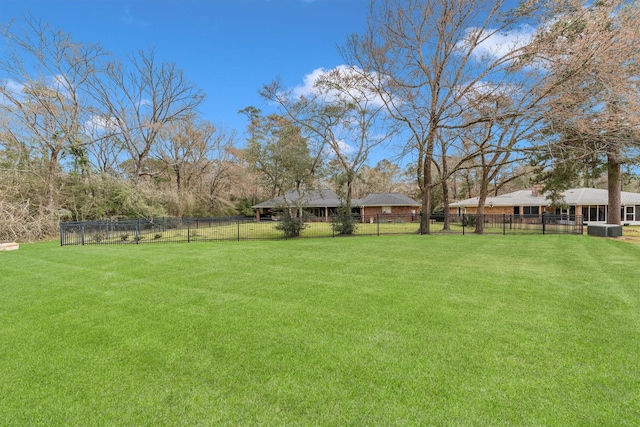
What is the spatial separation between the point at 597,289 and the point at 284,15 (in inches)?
607

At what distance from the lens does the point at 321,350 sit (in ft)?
10.6

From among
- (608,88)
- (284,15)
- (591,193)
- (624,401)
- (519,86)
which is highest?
(284,15)

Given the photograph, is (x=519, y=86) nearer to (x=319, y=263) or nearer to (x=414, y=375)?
(x=319, y=263)

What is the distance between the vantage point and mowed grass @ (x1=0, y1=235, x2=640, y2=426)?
2309 mm

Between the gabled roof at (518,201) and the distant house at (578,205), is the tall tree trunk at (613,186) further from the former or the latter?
the gabled roof at (518,201)

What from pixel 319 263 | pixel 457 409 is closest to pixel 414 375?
pixel 457 409

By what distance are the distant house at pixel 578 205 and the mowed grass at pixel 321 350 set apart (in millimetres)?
22632

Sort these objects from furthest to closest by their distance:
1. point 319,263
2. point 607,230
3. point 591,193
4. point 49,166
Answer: point 591,193
point 49,166
point 607,230
point 319,263

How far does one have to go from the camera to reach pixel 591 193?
1093 inches

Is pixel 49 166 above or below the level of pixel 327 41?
below

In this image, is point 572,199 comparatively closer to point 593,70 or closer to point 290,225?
point 593,70

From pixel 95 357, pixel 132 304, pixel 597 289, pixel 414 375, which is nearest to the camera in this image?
pixel 414 375

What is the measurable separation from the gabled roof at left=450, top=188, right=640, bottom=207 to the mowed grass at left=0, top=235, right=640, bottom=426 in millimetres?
24661

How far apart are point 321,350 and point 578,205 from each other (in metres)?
31.2
